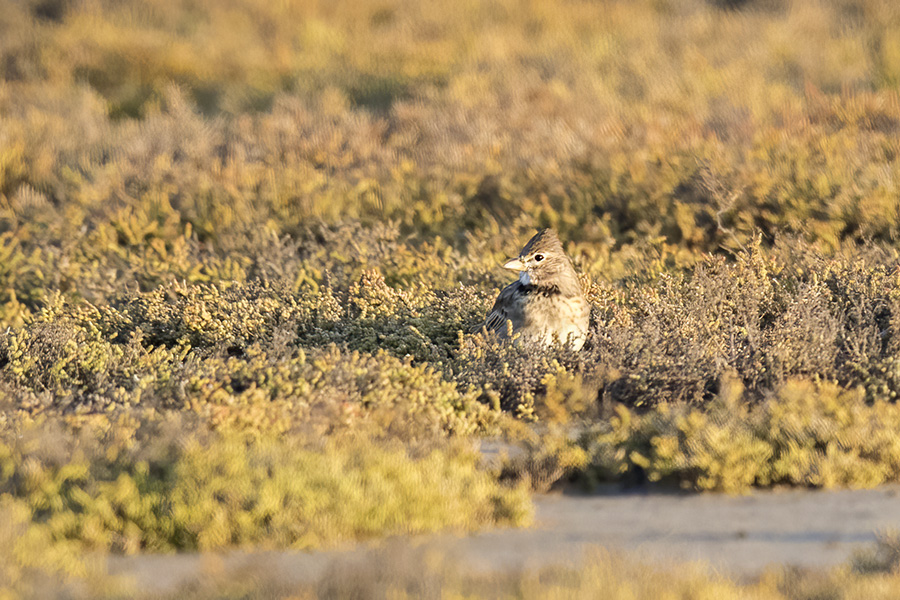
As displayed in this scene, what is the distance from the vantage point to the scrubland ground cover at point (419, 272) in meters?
4.93

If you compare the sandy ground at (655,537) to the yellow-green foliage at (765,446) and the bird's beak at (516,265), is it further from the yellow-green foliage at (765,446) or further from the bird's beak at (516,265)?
the bird's beak at (516,265)

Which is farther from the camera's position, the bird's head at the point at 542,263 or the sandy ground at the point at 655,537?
the bird's head at the point at 542,263

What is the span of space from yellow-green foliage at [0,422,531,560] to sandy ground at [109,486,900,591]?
105 mm

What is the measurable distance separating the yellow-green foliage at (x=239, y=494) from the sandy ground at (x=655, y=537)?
11 centimetres

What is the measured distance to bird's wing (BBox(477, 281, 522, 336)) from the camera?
22.4ft

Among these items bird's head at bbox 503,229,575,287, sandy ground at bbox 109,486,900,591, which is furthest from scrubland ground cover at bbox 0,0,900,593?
bird's head at bbox 503,229,575,287

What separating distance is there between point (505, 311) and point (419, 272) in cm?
212

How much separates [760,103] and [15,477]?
34.7 ft

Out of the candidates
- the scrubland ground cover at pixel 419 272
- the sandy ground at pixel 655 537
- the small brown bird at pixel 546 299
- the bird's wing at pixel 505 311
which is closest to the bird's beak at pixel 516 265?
the small brown bird at pixel 546 299

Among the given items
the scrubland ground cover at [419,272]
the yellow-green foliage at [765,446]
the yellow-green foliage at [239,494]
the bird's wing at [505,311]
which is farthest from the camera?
the bird's wing at [505,311]

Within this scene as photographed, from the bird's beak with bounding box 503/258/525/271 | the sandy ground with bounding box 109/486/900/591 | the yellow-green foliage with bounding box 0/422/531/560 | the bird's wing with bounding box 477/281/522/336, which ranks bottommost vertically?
the sandy ground with bounding box 109/486/900/591

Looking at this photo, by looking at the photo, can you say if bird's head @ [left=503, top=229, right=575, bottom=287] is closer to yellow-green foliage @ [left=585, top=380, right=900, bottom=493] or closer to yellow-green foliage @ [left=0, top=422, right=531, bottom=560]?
yellow-green foliage @ [left=585, top=380, right=900, bottom=493]

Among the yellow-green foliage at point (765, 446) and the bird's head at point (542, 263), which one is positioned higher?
the bird's head at point (542, 263)

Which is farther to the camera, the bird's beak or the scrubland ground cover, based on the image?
the bird's beak
